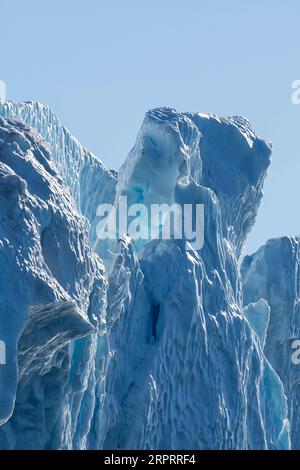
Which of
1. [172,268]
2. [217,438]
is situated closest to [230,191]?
[172,268]

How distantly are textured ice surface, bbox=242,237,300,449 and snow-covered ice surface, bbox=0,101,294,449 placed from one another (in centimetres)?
30

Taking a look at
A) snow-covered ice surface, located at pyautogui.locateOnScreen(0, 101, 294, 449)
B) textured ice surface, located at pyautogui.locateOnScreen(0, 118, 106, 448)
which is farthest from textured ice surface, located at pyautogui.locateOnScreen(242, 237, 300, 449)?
textured ice surface, located at pyautogui.locateOnScreen(0, 118, 106, 448)

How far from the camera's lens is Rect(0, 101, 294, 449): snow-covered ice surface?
10531 mm

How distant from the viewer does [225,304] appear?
15.5 meters

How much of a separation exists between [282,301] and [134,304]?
20.2 feet

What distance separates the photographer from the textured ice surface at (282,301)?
20.1 m

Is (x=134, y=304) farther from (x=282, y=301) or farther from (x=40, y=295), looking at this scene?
(x=282, y=301)

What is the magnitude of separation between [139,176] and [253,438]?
12.4ft

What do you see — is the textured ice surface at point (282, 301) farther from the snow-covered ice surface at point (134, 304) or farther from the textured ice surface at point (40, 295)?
the textured ice surface at point (40, 295)

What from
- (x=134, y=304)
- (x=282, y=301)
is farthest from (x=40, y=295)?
(x=282, y=301)

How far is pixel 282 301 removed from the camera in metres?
20.1

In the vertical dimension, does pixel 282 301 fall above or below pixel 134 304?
above

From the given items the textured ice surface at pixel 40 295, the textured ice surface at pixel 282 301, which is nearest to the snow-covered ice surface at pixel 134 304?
the textured ice surface at pixel 40 295
